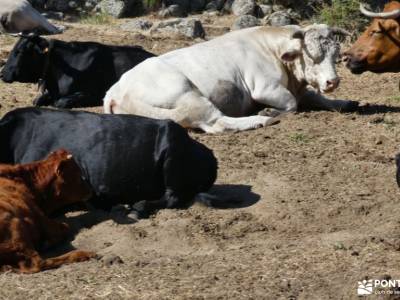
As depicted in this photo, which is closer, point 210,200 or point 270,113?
point 210,200

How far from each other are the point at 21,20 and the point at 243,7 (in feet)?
13.2

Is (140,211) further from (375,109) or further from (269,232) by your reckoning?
(375,109)

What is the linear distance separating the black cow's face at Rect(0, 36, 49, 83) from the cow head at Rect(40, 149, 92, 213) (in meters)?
6.10

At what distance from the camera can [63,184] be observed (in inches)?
290

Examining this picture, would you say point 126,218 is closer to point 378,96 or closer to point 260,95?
point 260,95

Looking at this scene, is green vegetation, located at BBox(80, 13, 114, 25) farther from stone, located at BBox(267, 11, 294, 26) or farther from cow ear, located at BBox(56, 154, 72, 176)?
cow ear, located at BBox(56, 154, 72, 176)

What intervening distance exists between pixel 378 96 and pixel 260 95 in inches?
66.9

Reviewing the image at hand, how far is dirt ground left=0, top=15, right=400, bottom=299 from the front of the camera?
19.9 feet

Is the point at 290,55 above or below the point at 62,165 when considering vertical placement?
below

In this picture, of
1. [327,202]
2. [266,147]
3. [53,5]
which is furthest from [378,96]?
[53,5]

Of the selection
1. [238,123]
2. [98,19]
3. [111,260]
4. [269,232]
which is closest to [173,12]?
[98,19]

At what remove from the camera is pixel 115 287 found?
604 cm

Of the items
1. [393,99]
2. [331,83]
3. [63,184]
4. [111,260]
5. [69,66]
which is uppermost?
[63,184]

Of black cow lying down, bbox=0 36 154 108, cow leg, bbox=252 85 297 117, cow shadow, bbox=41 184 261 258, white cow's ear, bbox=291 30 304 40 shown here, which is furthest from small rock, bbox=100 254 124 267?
black cow lying down, bbox=0 36 154 108
